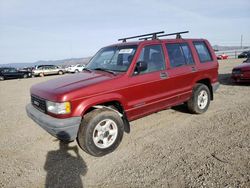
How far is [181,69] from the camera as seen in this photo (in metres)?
5.02

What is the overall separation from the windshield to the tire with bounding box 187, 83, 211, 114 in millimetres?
2128

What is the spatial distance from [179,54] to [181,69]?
1.27 ft

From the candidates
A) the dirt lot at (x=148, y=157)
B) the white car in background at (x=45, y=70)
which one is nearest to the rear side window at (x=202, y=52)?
the dirt lot at (x=148, y=157)

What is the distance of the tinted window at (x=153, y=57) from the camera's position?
449cm

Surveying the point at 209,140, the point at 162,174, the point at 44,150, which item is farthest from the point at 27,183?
the point at 209,140

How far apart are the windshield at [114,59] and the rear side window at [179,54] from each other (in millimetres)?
968

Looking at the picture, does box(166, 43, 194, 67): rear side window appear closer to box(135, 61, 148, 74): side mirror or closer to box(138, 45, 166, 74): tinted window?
box(138, 45, 166, 74): tinted window

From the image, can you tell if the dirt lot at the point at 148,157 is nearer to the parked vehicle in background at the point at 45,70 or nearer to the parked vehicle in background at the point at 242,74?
the parked vehicle in background at the point at 242,74

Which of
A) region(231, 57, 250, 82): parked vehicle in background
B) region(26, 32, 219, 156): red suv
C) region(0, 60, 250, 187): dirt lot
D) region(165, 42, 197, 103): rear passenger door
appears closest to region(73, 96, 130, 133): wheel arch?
region(26, 32, 219, 156): red suv

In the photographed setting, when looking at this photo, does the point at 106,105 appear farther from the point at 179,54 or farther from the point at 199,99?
the point at 199,99

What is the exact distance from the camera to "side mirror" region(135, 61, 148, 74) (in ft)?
13.7

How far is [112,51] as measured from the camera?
496 cm

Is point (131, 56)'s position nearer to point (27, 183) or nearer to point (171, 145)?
point (171, 145)

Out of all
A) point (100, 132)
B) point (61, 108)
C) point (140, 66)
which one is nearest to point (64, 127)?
point (61, 108)
